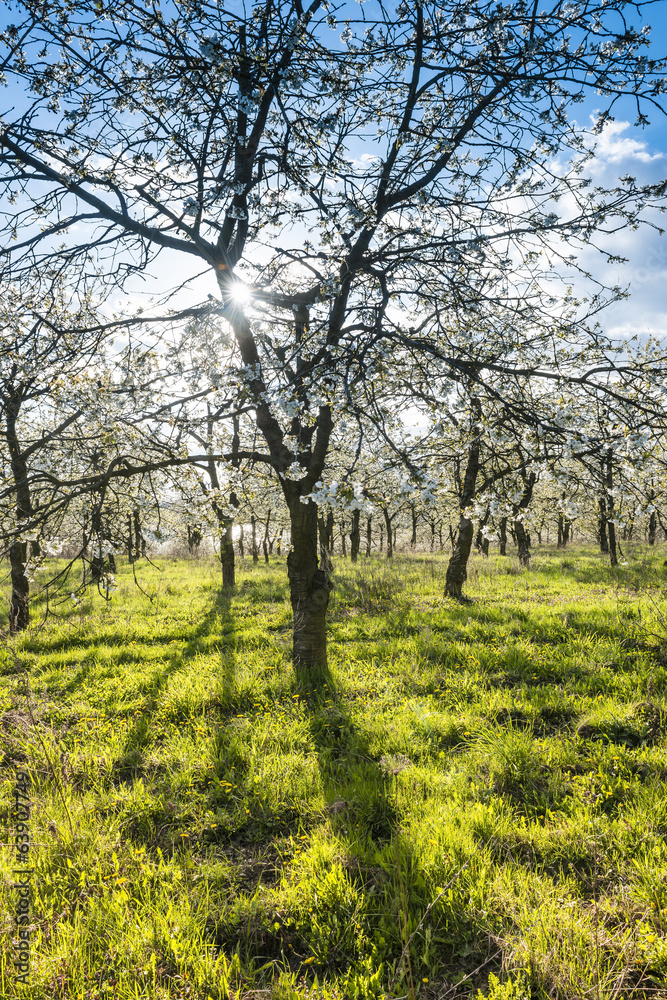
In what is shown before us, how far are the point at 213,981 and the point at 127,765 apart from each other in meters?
2.70

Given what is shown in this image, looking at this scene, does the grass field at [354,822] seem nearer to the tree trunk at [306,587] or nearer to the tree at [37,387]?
the tree trunk at [306,587]

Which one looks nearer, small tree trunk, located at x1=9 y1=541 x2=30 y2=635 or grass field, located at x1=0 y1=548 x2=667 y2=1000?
grass field, located at x1=0 y1=548 x2=667 y2=1000

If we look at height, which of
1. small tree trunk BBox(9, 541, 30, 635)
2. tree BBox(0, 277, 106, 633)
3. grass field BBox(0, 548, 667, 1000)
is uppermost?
tree BBox(0, 277, 106, 633)

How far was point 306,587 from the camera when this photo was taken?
632cm

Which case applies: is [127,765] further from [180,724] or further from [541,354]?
[541,354]

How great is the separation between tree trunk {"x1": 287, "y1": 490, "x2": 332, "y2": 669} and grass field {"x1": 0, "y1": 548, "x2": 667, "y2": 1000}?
17.3 inches

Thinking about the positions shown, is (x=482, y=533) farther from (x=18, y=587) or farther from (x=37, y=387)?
(x=18, y=587)

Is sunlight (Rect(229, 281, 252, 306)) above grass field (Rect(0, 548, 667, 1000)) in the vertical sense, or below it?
above

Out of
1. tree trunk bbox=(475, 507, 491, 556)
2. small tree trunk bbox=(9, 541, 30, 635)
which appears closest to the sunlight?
tree trunk bbox=(475, 507, 491, 556)

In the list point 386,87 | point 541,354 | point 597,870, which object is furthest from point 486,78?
point 597,870

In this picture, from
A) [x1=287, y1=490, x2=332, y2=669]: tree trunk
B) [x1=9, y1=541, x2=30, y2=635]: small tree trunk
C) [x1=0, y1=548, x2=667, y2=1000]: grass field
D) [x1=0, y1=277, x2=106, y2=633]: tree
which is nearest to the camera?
[x1=0, y1=548, x2=667, y2=1000]: grass field

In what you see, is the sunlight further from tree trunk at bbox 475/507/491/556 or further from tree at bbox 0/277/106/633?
tree trunk at bbox 475/507/491/556

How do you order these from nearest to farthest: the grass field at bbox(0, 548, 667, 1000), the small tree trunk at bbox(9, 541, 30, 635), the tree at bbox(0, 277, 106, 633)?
the grass field at bbox(0, 548, 667, 1000)
the tree at bbox(0, 277, 106, 633)
the small tree trunk at bbox(9, 541, 30, 635)

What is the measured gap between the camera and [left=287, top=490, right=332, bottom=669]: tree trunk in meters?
6.30
